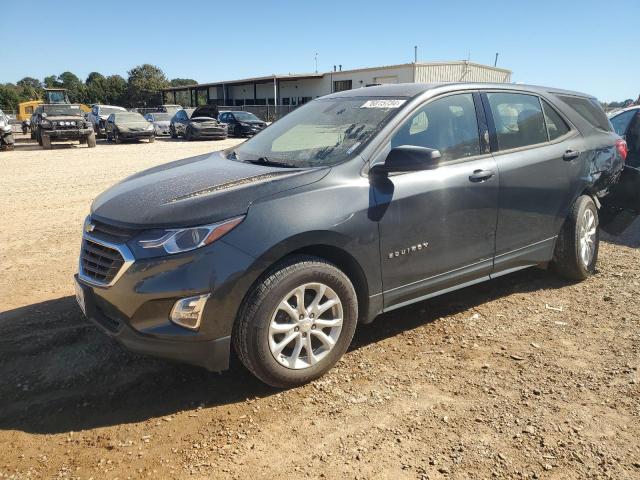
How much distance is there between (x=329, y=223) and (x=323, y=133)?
1007 mm

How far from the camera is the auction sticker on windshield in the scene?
3574mm

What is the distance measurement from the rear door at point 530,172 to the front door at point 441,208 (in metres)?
0.15

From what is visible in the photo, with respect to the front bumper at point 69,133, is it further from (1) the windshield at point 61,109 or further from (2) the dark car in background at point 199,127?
(2) the dark car in background at point 199,127

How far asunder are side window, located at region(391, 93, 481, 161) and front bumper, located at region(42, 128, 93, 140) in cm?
1967

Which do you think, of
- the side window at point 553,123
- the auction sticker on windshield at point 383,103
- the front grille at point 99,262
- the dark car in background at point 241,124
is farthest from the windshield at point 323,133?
the dark car in background at point 241,124

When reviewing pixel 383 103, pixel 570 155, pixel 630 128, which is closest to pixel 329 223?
pixel 383 103

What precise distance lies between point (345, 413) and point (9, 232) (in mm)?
5619

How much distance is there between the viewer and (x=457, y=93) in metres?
3.80

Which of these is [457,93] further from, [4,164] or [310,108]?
[4,164]

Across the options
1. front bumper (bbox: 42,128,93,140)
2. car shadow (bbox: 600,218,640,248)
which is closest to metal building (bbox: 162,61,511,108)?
front bumper (bbox: 42,128,93,140)

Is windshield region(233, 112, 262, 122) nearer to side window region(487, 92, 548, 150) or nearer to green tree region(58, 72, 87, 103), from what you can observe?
side window region(487, 92, 548, 150)

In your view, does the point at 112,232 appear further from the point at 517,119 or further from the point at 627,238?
the point at 627,238

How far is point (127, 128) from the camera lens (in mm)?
23141

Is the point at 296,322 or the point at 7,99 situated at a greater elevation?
the point at 7,99
